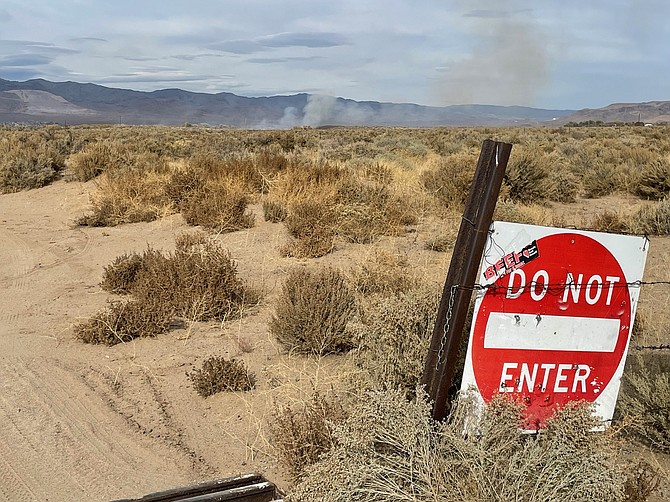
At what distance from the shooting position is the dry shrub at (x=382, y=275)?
6652mm

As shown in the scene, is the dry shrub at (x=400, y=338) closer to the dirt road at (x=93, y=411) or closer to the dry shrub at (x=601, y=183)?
the dirt road at (x=93, y=411)

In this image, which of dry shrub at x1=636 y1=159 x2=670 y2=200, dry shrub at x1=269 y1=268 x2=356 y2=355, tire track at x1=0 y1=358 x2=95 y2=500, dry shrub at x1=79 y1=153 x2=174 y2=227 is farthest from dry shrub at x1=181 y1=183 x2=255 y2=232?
dry shrub at x1=636 y1=159 x2=670 y2=200

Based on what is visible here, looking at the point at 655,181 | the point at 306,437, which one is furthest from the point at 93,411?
the point at 655,181

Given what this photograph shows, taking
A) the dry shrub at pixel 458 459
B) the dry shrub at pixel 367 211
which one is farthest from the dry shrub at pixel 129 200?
the dry shrub at pixel 458 459

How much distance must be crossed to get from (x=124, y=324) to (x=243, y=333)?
1.24 metres

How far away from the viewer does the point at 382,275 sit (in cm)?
740

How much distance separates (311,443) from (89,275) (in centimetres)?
661

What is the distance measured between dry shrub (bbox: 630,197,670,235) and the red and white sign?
340 inches

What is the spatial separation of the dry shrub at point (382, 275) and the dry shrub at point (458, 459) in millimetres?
2756

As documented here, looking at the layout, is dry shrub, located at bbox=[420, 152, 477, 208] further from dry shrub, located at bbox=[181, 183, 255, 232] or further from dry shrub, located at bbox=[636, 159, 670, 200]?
dry shrub, located at bbox=[636, 159, 670, 200]

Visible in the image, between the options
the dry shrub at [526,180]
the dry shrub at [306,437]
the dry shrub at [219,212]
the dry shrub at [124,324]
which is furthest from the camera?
the dry shrub at [526,180]

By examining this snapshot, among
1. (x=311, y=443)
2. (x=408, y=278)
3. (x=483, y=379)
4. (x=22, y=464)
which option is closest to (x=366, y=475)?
(x=483, y=379)

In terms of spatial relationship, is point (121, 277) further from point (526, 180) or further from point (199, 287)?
point (526, 180)

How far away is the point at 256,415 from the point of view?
527cm
